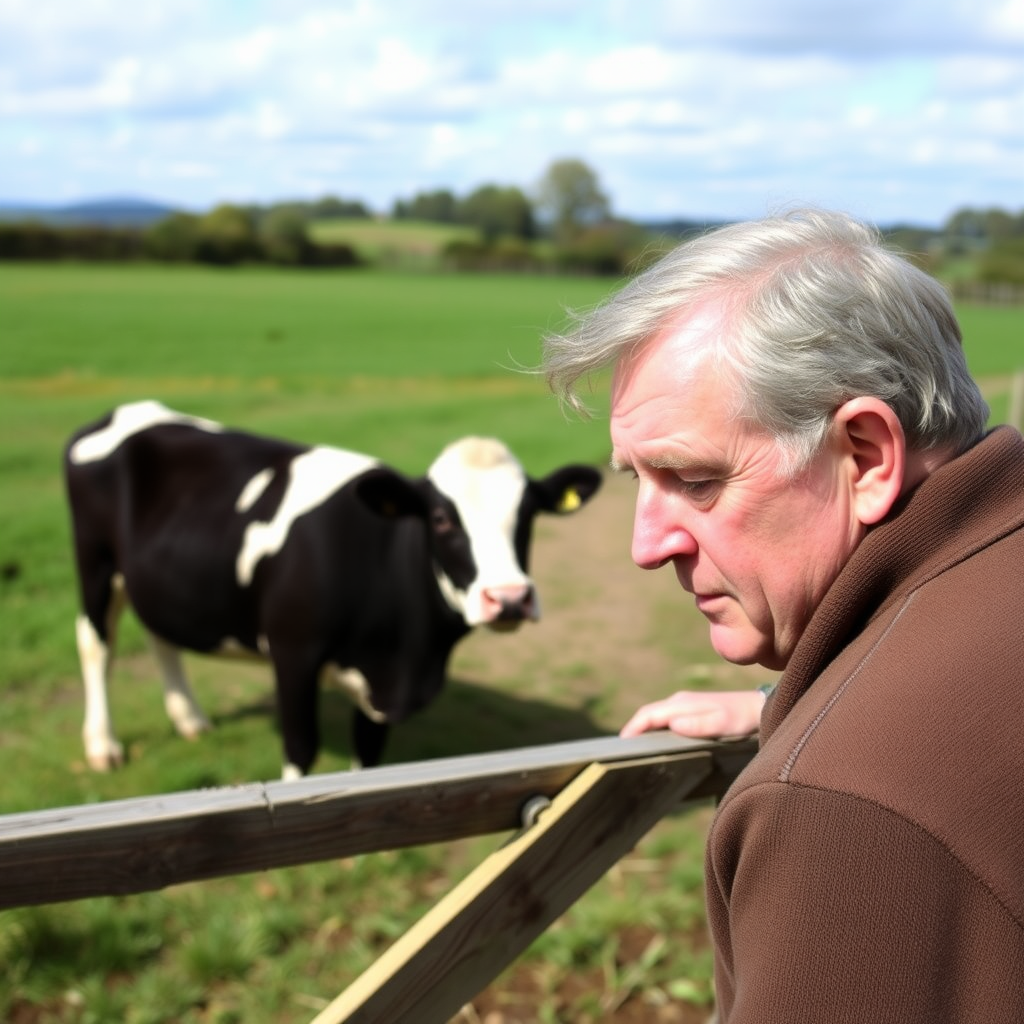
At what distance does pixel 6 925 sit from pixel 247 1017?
0.88 metres

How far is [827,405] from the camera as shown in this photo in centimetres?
140

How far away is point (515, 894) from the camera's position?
6.00 feet

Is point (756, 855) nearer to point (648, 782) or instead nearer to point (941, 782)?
point (941, 782)

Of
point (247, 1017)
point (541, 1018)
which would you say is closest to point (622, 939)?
point (541, 1018)

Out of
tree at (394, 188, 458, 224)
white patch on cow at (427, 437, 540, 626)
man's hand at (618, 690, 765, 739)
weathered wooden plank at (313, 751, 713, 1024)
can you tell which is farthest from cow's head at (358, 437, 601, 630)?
tree at (394, 188, 458, 224)

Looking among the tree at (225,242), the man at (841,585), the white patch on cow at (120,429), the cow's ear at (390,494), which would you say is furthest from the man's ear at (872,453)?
the tree at (225,242)

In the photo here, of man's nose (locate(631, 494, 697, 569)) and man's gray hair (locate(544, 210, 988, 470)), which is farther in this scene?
man's nose (locate(631, 494, 697, 569))

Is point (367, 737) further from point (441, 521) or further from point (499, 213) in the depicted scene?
point (499, 213)

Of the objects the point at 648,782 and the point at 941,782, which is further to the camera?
the point at 648,782

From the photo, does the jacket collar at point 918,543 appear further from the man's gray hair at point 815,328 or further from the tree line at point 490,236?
the tree line at point 490,236

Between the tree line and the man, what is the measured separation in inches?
1876

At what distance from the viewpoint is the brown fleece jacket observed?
1.10 metres

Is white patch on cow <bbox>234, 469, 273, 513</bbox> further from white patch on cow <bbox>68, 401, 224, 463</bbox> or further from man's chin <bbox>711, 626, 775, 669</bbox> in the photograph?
man's chin <bbox>711, 626, 775, 669</bbox>

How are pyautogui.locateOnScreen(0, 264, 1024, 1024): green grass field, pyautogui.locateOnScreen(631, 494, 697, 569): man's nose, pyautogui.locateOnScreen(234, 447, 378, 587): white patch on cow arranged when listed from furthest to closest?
pyautogui.locateOnScreen(234, 447, 378, 587): white patch on cow → pyautogui.locateOnScreen(0, 264, 1024, 1024): green grass field → pyautogui.locateOnScreen(631, 494, 697, 569): man's nose
